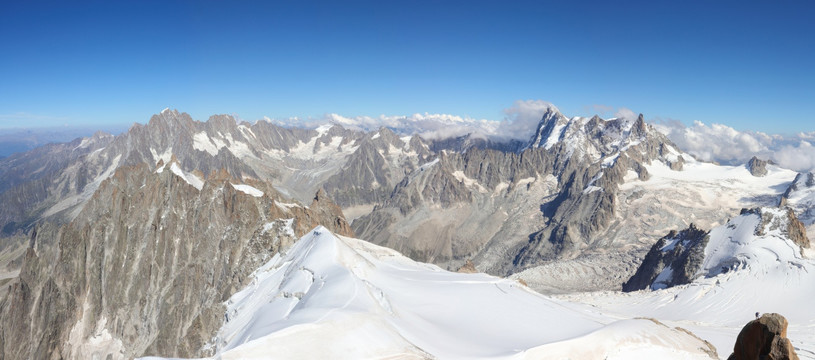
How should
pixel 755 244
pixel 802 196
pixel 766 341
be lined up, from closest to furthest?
pixel 766 341 → pixel 755 244 → pixel 802 196

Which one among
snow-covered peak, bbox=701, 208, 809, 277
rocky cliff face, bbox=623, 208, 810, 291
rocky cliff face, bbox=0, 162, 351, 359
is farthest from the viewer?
rocky cliff face, bbox=623, 208, 810, 291

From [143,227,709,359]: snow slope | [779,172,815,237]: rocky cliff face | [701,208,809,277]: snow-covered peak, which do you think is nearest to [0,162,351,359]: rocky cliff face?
[143,227,709,359]: snow slope

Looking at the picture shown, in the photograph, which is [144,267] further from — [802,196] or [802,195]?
[802,195]

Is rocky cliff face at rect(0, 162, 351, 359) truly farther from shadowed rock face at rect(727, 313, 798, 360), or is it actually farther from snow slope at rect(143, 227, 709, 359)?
shadowed rock face at rect(727, 313, 798, 360)

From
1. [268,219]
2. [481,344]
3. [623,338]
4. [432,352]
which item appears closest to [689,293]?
[623,338]

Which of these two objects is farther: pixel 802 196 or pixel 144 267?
pixel 802 196

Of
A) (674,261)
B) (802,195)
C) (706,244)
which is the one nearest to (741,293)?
(706,244)

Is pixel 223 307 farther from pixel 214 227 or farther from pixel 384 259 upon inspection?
pixel 214 227
